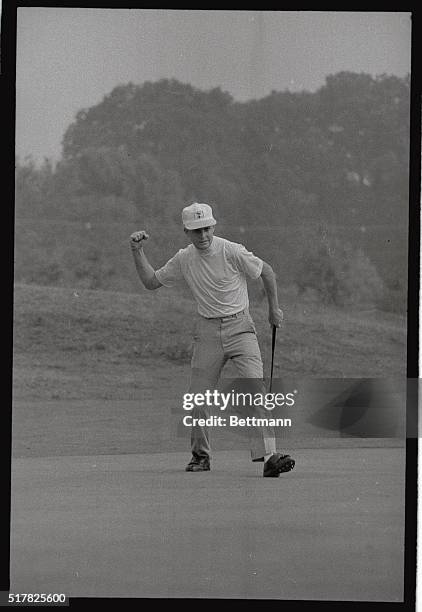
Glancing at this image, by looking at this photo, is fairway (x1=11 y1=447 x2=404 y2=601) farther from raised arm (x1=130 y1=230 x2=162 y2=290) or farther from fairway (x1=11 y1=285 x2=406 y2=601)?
raised arm (x1=130 y1=230 x2=162 y2=290)

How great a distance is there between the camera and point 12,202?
8188mm

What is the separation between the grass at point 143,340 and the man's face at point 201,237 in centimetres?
22

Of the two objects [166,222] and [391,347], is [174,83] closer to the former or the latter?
[166,222]

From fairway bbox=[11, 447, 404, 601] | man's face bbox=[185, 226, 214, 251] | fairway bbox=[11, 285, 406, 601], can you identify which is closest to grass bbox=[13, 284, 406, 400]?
fairway bbox=[11, 285, 406, 601]

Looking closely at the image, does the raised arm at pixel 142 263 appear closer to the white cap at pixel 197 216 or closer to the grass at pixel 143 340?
the grass at pixel 143 340

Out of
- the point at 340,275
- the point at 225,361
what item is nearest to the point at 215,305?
the point at 225,361

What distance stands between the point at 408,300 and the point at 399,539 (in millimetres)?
968

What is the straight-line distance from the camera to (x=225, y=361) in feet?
27.5

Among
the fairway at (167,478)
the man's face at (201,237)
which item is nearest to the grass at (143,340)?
the fairway at (167,478)

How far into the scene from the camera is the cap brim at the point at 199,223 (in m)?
8.28

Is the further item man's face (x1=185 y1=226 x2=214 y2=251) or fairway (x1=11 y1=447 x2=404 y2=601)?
man's face (x1=185 y1=226 x2=214 y2=251)

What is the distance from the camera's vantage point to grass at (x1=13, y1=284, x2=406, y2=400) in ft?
27.3

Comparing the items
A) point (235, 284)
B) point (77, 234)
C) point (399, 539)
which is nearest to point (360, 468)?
point (399, 539)

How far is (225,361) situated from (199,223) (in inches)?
23.0
